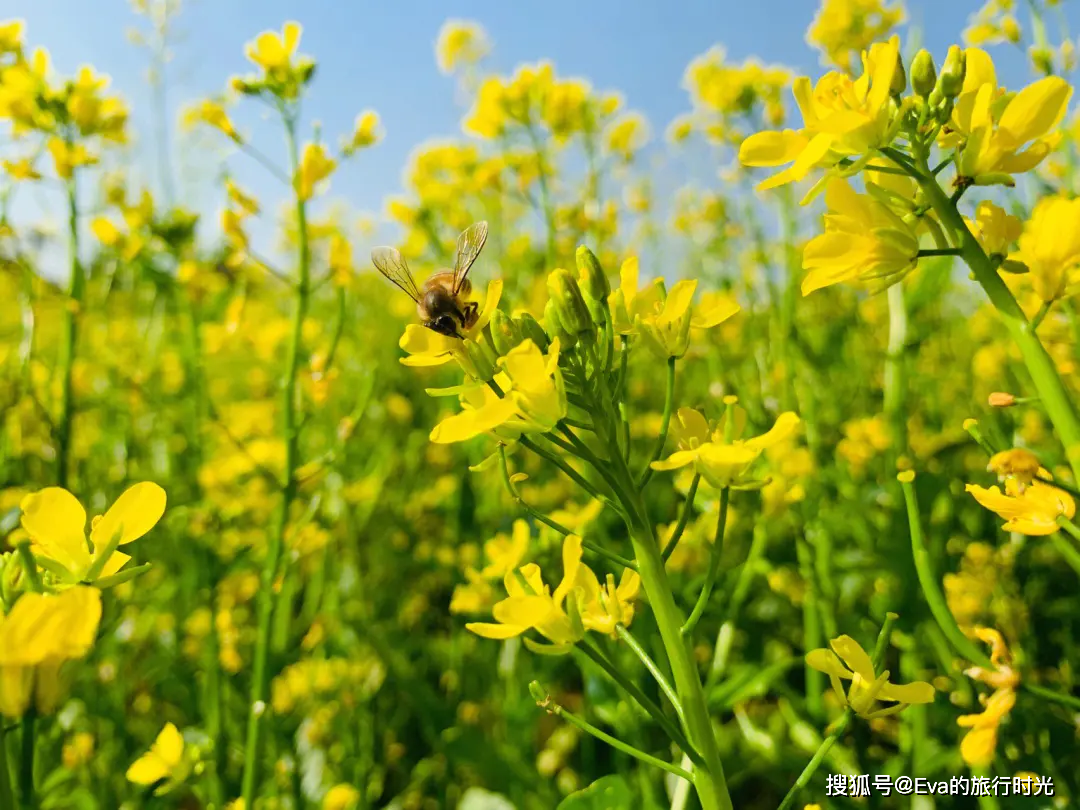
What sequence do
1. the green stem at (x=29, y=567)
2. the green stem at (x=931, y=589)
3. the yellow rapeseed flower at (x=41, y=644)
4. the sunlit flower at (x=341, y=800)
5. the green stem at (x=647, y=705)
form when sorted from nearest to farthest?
the yellow rapeseed flower at (x=41, y=644) → the green stem at (x=29, y=567) → the green stem at (x=647, y=705) → the green stem at (x=931, y=589) → the sunlit flower at (x=341, y=800)

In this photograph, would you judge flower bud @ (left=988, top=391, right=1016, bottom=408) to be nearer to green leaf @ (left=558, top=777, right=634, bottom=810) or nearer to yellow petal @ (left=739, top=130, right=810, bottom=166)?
yellow petal @ (left=739, top=130, right=810, bottom=166)

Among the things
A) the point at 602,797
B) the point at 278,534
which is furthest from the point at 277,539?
the point at 602,797

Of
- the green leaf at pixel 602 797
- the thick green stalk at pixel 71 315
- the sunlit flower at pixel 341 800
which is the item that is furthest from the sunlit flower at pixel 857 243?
the thick green stalk at pixel 71 315

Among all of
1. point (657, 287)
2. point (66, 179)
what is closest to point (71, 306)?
point (66, 179)

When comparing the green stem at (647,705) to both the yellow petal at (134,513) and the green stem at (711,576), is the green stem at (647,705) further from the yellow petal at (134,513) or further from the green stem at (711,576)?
the yellow petal at (134,513)

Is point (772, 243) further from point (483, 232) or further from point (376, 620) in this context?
point (483, 232)

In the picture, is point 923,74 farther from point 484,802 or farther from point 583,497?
point 583,497
